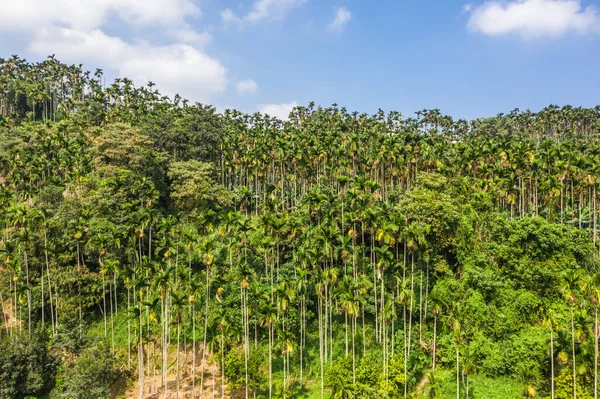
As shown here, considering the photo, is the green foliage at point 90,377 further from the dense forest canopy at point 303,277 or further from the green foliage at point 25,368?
the green foliage at point 25,368

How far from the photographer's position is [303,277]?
168 feet

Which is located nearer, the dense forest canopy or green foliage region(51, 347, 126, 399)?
green foliage region(51, 347, 126, 399)

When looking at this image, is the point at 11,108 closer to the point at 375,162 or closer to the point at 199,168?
the point at 199,168

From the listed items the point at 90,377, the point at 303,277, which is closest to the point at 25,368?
the point at 90,377

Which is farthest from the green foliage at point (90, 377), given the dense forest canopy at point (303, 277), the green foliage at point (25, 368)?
the green foliage at point (25, 368)

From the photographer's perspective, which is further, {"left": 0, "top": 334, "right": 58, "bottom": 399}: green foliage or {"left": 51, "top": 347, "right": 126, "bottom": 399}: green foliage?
{"left": 0, "top": 334, "right": 58, "bottom": 399}: green foliage

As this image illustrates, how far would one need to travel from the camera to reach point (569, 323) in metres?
42.2

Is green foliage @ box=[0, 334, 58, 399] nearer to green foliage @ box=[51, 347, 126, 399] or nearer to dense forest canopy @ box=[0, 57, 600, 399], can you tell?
dense forest canopy @ box=[0, 57, 600, 399]

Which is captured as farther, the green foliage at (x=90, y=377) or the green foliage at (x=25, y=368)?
the green foliage at (x=25, y=368)

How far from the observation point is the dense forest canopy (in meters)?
42.2

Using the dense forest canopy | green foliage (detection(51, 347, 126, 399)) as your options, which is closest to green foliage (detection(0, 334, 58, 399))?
the dense forest canopy

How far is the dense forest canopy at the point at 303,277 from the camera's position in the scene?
139 feet

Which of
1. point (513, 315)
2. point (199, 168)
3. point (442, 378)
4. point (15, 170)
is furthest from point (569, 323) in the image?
point (15, 170)

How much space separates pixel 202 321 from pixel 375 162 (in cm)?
4483
